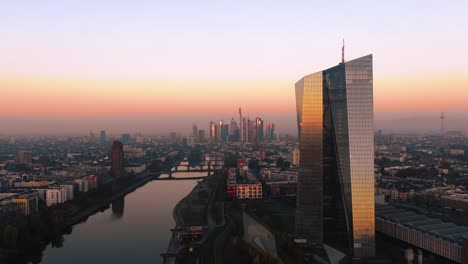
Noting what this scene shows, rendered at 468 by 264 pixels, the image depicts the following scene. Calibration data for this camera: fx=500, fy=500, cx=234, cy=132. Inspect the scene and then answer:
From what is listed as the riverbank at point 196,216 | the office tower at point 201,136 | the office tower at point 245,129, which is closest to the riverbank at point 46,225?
the riverbank at point 196,216

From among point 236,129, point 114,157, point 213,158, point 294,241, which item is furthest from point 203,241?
point 236,129

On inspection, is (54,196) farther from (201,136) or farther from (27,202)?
(201,136)

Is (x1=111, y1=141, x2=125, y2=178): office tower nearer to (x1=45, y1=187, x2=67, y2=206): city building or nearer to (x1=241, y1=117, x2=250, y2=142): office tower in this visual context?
(x1=45, y1=187, x2=67, y2=206): city building

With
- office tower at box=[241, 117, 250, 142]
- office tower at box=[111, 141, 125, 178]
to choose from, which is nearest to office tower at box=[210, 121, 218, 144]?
office tower at box=[241, 117, 250, 142]

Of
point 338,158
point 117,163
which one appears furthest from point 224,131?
point 338,158

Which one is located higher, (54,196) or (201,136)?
(201,136)

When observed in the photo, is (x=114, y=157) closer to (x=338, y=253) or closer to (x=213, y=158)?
(x=213, y=158)
